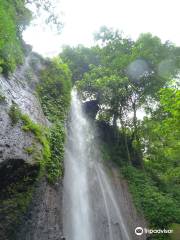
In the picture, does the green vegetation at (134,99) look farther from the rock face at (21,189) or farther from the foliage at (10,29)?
the rock face at (21,189)

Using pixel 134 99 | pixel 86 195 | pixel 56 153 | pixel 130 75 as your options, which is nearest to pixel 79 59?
pixel 130 75

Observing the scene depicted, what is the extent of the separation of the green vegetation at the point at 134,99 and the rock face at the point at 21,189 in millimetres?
7363

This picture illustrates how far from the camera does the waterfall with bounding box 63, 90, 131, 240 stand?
8827mm

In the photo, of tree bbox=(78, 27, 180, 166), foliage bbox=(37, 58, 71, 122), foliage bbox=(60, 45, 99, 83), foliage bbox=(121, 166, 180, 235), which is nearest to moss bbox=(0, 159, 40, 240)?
foliage bbox=(37, 58, 71, 122)

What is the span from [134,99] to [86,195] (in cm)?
757

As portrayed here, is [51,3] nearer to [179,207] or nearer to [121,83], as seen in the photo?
[121,83]

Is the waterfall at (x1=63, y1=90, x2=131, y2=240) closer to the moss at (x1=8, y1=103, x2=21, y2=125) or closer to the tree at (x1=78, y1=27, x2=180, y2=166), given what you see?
the tree at (x1=78, y1=27, x2=180, y2=166)

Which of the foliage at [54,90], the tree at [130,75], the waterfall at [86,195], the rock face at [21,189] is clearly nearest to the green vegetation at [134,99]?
the tree at [130,75]

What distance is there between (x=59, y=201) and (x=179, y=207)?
249 inches

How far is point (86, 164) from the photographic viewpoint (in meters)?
11.3

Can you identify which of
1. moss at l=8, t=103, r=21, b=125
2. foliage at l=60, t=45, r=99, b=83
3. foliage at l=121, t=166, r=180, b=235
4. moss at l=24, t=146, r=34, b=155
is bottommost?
foliage at l=121, t=166, r=180, b=235

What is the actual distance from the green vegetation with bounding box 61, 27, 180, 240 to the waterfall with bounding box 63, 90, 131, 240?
1898 mm

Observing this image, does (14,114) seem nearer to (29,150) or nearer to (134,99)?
(29,150)

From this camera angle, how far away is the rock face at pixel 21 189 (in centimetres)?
549
